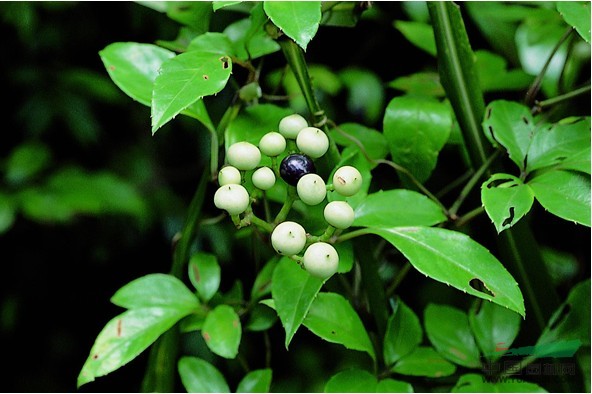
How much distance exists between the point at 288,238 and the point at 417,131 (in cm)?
23

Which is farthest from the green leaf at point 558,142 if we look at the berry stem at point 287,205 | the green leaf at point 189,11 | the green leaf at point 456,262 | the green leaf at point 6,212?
the green leaf at point 6,212

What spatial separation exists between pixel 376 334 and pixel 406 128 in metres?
0.20

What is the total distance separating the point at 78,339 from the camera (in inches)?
49.9

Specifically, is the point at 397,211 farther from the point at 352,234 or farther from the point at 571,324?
the point at 571,324

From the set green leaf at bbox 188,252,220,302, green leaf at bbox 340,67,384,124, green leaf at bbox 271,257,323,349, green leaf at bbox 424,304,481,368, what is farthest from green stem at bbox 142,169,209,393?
green leaf at bbox 340,67,384,124

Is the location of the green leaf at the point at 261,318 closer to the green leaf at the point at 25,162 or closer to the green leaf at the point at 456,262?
the green leaf at the point at 456,262

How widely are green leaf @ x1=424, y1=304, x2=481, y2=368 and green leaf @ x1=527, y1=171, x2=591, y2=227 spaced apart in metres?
0.16

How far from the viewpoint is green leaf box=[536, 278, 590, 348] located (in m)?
0.59

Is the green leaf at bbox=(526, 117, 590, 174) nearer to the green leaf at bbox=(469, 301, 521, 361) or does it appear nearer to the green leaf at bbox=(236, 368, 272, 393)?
the green leaf at bbox=(469, 301, 521, 361)

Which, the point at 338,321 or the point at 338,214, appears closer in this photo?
the point at 338,214

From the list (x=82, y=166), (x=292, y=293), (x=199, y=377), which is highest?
(x=292, y=293)

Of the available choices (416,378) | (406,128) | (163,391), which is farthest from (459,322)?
(163,391)

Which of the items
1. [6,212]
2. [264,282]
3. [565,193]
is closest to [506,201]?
[565,193]

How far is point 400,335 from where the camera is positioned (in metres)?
0.58
